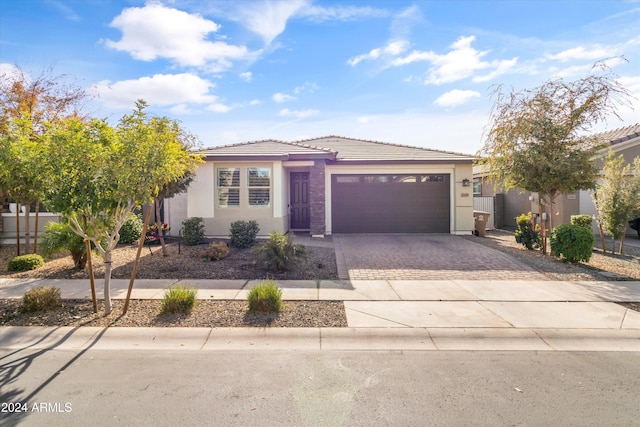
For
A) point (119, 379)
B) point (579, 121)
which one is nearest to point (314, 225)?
point (579, 121)

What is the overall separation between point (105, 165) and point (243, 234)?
245 inches

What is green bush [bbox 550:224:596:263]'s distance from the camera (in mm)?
8656

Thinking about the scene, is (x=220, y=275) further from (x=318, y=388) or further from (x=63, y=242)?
(x=318, y=388)

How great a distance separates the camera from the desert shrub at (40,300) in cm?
546

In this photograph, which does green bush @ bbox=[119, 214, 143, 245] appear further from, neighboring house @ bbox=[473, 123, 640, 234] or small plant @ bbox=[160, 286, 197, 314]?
neighboring house @ bbox=[473, 123, 640, 234]

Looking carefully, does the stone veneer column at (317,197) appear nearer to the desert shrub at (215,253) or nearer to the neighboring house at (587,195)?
the desert shrub at (215,253)

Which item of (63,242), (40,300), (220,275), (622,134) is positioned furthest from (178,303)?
(622,134)

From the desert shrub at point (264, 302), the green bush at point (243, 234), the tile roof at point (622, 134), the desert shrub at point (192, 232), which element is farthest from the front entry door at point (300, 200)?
the tile roof at point (622, 134)

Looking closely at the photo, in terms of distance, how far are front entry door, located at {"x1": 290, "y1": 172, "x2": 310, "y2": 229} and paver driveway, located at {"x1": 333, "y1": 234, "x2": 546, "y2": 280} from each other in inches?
88.0

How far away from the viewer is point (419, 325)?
197 inches

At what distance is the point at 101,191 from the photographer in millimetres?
4828

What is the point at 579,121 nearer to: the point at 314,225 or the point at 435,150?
the point at 435,150

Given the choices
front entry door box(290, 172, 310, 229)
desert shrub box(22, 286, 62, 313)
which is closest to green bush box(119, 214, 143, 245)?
front entry door box(290, 172, 310, 229)

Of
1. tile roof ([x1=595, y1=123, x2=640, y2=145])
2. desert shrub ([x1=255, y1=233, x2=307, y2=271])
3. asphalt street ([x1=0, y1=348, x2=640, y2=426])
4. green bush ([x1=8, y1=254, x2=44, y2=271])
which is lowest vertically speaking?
asphalt street ([x1=0, y1=348, x2=640, y2=426])
